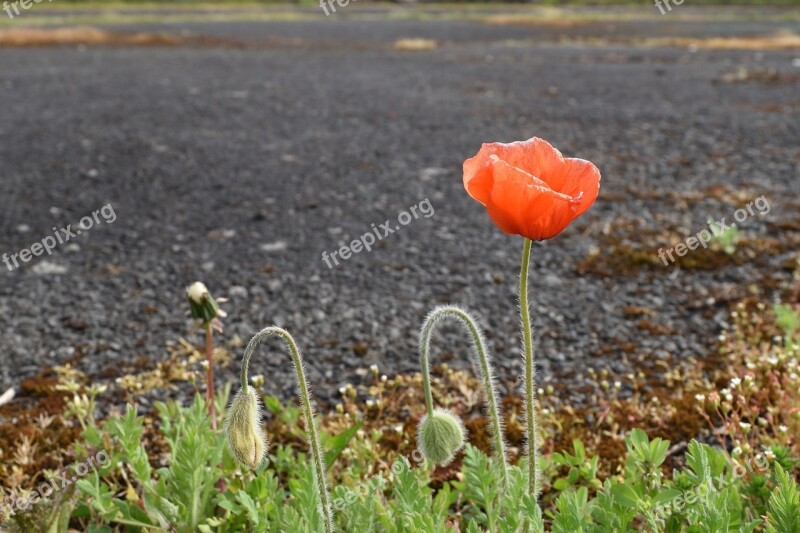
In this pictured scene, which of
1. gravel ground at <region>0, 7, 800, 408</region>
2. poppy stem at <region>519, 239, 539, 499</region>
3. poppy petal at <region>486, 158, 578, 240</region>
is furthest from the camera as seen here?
gravel ground at <region>0, 7, 800, 408</region>

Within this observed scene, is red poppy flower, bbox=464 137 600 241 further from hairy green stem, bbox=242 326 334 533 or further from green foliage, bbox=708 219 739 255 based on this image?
green foliage, bbox=708 219 739 255

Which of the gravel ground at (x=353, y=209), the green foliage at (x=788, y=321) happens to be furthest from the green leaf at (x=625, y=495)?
the green foliage at (x=788, y=321)

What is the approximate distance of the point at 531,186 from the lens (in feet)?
5.10

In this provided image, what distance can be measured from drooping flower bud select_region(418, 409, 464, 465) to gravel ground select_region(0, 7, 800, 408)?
1.21 m

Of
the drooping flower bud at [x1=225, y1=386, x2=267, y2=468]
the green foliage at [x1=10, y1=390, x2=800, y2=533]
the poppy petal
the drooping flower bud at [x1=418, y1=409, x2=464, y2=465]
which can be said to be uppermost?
the poppy petal

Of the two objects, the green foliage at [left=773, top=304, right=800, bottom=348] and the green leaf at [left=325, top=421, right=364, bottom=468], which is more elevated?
the green leaf at [left=325, top=421, right=364, bottom=468]

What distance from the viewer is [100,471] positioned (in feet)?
7.54

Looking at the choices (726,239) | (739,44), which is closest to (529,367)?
(726,239)

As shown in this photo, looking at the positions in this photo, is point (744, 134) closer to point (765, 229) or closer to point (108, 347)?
point (765, 229)

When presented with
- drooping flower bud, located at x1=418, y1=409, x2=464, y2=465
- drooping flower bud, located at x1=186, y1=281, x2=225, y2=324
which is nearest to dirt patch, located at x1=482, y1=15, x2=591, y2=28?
drooping flower bud, located at x1=186, y1=281, x2=225, y2=324

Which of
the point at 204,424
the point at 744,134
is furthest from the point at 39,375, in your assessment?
the point at 744,134

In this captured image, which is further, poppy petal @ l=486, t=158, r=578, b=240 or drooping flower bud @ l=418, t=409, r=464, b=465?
drooping flower bud @ l=418, t=409, r=464, b=465

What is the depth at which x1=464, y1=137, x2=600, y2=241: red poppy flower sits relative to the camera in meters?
1.56

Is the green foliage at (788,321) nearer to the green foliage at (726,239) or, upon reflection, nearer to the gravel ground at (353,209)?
the gravel ground at (353,209)
